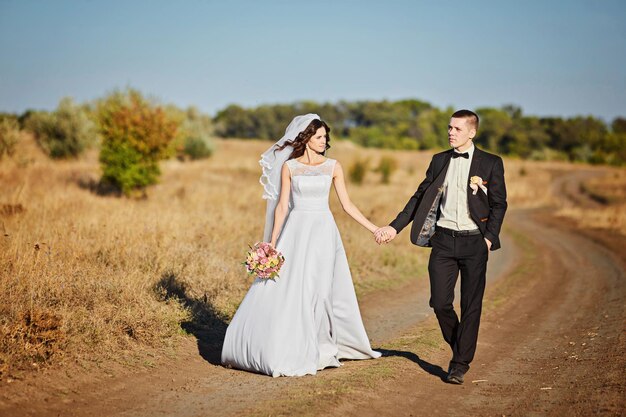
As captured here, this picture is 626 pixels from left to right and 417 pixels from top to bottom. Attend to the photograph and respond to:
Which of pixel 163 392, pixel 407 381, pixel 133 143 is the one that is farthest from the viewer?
pixel 133 143

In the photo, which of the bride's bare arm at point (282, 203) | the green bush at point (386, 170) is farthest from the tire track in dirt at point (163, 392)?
the green bush at point (386, 170)

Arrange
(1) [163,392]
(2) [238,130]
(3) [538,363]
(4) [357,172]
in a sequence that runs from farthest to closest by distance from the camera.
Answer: (2) [238,130] → (4) [357,172] → (3) [538,363] → (1) [163,392]

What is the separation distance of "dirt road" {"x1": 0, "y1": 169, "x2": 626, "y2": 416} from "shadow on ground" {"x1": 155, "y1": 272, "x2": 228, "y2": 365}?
0.06 metres

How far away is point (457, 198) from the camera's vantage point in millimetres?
6836

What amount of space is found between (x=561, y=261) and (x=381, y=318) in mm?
9172

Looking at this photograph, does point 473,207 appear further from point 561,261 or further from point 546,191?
point 546,191

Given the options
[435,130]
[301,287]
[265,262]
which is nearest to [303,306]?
[301,287]

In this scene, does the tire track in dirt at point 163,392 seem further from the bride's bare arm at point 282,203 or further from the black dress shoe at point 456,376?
the bride's bare arm at point 282,203

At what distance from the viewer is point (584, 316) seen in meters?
11.0

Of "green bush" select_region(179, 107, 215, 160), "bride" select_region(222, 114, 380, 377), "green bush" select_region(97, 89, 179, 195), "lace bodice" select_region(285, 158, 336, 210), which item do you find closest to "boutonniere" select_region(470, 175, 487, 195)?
"bride" select_region(222, 114, 380, 377)

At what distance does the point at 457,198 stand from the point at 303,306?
1946 mm

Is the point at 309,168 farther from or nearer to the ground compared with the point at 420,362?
farther from the ground

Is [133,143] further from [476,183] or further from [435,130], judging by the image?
[435,130]

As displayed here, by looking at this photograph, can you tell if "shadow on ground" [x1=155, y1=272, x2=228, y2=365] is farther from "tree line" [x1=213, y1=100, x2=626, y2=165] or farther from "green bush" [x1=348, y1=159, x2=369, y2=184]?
"tree line" [x1=213, y1=100, x2=626, y2=165]
